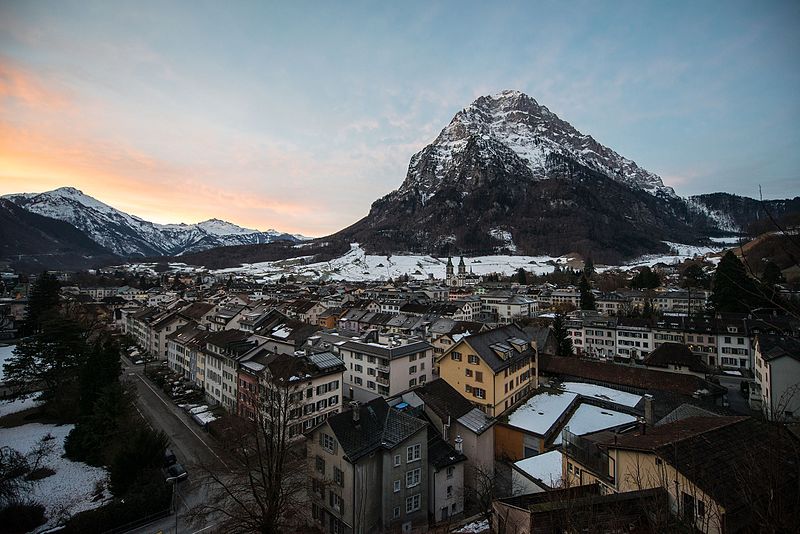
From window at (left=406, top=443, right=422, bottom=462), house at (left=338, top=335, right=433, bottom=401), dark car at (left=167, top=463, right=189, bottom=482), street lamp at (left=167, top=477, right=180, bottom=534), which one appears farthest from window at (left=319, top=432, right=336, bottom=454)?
house at (left=338, top=335, right=433, bottom=401)

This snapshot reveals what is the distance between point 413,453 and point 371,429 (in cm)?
217

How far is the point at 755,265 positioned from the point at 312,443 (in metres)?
89.0

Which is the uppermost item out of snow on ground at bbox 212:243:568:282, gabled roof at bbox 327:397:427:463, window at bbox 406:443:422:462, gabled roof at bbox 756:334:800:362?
snow on ground at bbox 212:243:568:282

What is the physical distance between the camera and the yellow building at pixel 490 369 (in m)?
25.3

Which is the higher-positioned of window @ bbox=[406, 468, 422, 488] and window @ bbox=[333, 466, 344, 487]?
window @ bbox=[333, 466, 344, 487]

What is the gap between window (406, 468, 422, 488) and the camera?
56.1 ft

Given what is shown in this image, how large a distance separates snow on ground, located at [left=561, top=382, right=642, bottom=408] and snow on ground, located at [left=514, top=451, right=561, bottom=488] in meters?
9.44

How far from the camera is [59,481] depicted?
20.7 m

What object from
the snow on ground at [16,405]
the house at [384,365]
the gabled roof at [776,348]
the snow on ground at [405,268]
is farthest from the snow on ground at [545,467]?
the snow on ground at [405,268]

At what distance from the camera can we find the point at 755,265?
71.9 meters

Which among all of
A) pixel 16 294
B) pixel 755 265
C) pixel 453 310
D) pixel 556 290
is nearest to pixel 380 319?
pixel 453 310

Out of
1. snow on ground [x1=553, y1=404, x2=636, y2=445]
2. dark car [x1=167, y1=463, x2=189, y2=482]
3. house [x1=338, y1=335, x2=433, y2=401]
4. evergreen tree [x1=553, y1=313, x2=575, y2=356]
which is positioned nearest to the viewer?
dark car [x1=167, y1=463, x2=189, y2=482]

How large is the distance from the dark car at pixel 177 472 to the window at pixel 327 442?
9.23m

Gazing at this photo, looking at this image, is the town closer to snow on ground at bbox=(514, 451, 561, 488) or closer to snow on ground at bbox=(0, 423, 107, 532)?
snow on ground at bbox=(514, 451, 561, 488)
